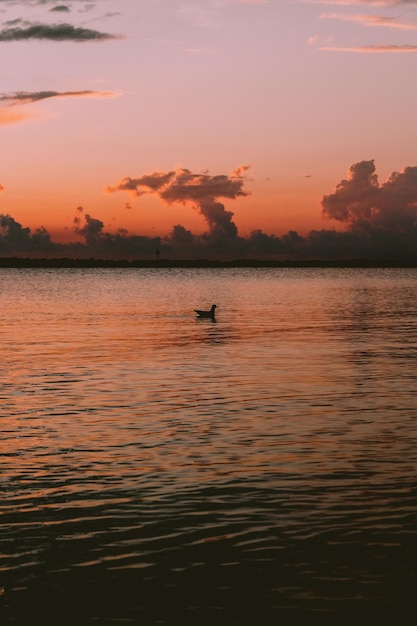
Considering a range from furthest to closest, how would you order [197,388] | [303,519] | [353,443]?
[197,388]
[353,443]
[303,519]

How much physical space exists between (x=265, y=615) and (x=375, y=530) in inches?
173

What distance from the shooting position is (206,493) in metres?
19.4

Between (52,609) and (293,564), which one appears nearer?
(52,609)

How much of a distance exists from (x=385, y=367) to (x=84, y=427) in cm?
2007

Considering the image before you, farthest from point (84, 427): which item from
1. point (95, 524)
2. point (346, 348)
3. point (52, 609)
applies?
point (346, 348)

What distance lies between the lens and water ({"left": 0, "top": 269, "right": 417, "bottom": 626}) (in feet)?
45.4

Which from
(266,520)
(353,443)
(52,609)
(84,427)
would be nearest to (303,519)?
(266,520)

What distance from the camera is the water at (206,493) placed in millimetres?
13836

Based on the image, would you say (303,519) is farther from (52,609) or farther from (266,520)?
(52,609)

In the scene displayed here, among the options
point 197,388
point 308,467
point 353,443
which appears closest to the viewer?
point 308,467

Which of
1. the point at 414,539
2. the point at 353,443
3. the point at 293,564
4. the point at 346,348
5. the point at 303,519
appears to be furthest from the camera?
the point at 346,348

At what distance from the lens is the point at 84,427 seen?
27.2 m

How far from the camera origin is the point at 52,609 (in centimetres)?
1334

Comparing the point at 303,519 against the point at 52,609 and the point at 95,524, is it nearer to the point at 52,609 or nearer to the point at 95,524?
the point at 95,524
